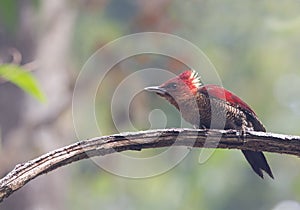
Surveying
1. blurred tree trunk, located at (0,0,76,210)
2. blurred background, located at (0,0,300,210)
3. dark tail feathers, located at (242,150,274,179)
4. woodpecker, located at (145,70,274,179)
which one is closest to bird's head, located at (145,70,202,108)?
woodpecker, located at (145,70,274,179)

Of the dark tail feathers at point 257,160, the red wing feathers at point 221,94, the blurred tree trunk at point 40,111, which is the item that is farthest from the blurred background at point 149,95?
the dark tail feathers at point 257,160

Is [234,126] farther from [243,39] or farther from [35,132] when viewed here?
[243,39]

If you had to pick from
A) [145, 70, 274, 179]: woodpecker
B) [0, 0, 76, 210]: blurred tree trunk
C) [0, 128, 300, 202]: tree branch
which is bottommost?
[0, 128, 300, 202]: tree branch

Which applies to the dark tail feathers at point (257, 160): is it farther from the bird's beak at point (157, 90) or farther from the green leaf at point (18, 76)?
the green leaf at point (18, 76)

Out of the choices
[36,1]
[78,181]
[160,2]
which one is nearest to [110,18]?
[160,2]

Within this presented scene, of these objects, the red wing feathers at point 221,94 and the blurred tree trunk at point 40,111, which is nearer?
the red wing feathers at point 221,94

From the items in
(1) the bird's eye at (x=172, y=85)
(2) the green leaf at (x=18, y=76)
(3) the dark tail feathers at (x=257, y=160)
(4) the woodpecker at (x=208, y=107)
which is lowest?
(3) the dark tail feathers at (x=257, y=160)

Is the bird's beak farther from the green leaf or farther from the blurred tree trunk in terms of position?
the blurred tree trunk
